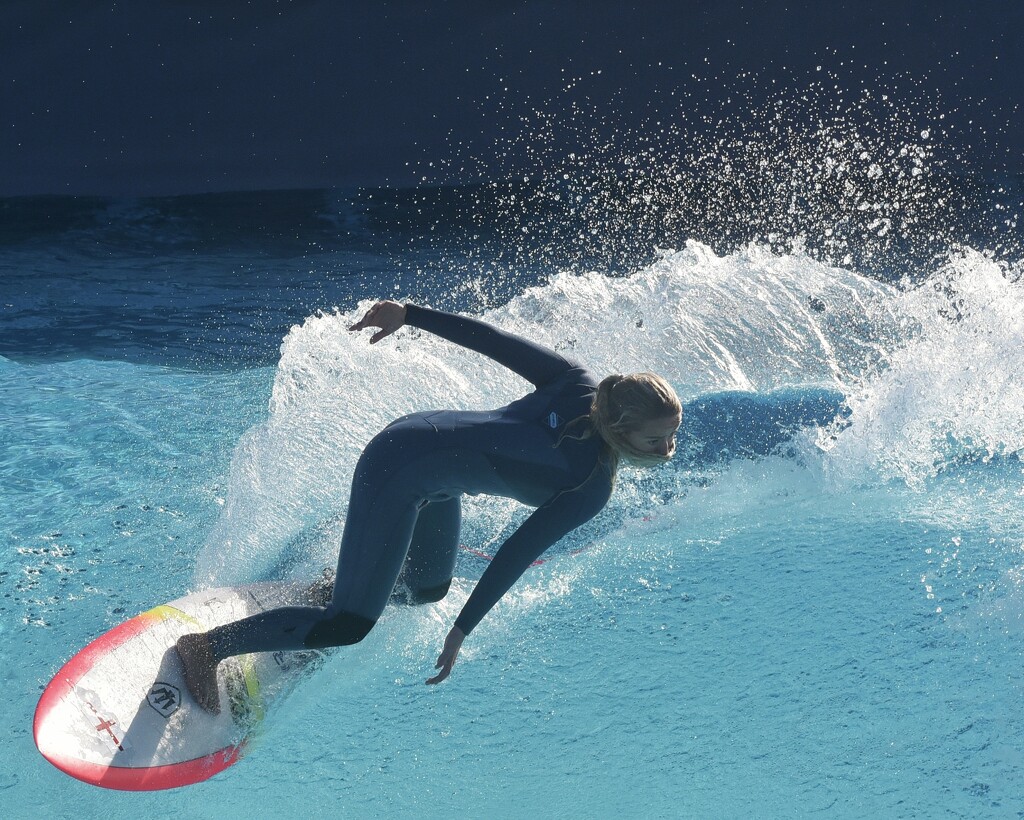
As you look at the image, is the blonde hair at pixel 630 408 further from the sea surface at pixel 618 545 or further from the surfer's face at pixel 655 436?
the sea surface at pixel 618 545

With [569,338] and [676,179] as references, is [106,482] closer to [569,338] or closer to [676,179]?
[569,338]

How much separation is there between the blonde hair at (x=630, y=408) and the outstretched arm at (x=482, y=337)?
0.23 metres

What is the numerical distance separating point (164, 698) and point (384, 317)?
4.08 feet

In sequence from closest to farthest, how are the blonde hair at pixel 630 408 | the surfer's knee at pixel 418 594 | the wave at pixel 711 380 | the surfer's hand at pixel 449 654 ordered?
the blonde hair at pixel 630 408
the surfer's hand at pixel 449 654
the surfer's knee at pixel 418 594
the wave at pixel 711 380

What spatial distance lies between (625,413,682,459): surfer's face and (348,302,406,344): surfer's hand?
74 cm

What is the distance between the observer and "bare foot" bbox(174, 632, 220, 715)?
2.85 metres

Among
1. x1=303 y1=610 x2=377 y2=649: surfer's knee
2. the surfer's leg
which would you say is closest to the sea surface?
the surfer's leg

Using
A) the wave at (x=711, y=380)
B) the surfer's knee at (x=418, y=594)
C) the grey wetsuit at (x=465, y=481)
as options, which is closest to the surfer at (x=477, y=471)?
the grey wetsuit at (x=465, y=481)

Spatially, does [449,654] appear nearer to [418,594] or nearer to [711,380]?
[418,594]

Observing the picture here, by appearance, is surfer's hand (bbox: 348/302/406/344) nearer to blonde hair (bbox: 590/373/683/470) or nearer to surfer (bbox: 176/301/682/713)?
surfer (bbox: 176/301/682/713)

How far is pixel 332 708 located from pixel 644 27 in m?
9.46

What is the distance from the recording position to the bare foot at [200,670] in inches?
112

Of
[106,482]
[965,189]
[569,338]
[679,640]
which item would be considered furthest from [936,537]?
[965,189]

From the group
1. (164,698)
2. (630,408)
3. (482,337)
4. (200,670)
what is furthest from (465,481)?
(164,698)
